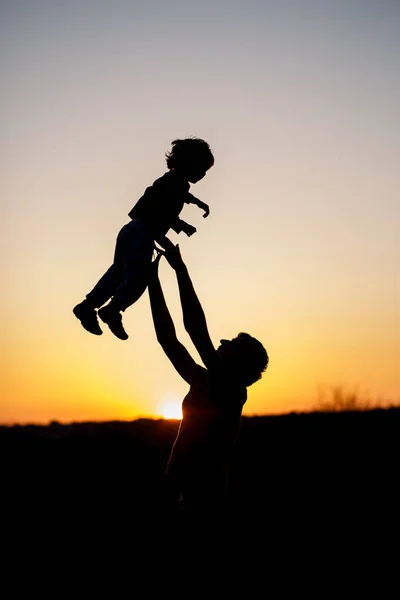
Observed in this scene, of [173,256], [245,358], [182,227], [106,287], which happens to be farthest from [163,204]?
[245,358]

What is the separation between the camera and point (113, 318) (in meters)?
7.02

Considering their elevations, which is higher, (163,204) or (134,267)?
(163,204)

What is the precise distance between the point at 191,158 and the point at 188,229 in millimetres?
524

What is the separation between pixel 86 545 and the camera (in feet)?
25.7

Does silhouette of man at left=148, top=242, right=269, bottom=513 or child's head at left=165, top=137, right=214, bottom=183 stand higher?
child's head at left=165, top=137, right=214, bottom=183

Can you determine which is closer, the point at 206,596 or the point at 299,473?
the point at 206,596

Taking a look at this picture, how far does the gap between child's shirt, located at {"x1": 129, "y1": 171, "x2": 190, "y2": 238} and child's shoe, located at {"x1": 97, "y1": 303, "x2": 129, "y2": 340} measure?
0.62 m

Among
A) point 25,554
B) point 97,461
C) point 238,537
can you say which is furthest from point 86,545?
point 97,461

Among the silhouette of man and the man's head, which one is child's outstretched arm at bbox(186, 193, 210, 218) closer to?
the silhouette of man

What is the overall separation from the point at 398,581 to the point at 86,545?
8.75ft

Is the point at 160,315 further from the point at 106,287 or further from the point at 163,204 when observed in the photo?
the point at 163,204

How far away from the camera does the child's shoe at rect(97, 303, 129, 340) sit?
276 inches

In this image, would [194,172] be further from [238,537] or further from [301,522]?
[301,522]

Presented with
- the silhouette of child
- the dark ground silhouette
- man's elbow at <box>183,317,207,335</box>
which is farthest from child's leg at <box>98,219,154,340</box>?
the dark ground silhouette
